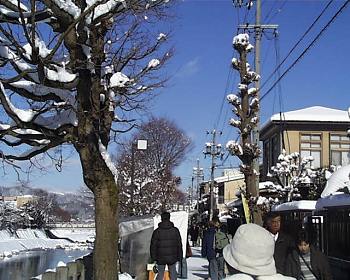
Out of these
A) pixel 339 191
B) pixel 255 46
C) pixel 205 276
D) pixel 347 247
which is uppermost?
pixel 255 46

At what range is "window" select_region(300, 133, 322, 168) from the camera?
4103 centimetres

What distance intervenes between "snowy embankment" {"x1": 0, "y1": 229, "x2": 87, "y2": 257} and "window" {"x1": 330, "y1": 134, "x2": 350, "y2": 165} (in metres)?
34.6

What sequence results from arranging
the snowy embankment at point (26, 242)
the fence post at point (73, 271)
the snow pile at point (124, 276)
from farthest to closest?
the snowy embankment at point (26, 242) < the snow pile at point (124, 276) < the fence post at point (73, 271)

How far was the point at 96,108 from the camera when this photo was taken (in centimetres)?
959

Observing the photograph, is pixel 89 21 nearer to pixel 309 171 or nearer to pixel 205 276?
pixel 205 276

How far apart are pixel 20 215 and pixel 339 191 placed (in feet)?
249

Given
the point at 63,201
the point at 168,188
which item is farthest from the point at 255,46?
the point at 63,201

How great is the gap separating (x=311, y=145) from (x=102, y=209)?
33.6m

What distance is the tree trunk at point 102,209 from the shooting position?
9.55 m

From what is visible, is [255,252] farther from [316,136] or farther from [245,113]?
[316,136]

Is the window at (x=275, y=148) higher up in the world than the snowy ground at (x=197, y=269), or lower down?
higher up

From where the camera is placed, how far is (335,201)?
14578mm

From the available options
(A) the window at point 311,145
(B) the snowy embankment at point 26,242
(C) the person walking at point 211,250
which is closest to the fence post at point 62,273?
(C) the person walking at point 211,250

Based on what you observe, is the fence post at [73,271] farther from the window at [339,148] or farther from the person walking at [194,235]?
the window at [339,148]
